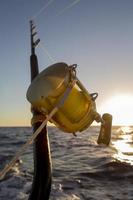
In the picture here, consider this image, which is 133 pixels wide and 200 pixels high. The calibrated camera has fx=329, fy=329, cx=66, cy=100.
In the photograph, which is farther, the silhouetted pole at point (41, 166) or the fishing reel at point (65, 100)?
the silhouetted pole at point (41, 166)

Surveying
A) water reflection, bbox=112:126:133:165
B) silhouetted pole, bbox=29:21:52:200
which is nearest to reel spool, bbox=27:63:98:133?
silhouetted pole, bbox=29:21:52:200

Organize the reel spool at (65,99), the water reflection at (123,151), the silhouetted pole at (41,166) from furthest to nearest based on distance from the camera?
the water reflection at (123,151) < the silhouetted pole at (41,166) < the reel spool at (65,99)

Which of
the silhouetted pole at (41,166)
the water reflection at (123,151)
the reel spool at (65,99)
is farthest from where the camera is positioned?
the water reflection at (123,151)

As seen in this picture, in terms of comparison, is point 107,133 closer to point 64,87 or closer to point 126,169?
point 64,87

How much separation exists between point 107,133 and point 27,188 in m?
8.50

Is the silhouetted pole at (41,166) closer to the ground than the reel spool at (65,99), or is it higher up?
closer to the ground

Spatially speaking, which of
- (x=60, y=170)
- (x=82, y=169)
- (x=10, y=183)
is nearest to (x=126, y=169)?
(x=82, y=169)

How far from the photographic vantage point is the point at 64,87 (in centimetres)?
461

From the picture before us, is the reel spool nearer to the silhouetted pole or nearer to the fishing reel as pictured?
the fishing reel

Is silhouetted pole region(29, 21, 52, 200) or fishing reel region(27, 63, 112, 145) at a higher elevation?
fishing reel region(27, 63, 112, 145)

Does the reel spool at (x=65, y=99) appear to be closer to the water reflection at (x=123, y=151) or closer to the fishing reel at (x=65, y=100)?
the fishing reel at (x=65, y=100)

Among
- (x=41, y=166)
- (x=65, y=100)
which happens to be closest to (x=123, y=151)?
(x=41, y=166)

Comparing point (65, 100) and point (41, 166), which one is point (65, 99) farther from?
point (41, 166)

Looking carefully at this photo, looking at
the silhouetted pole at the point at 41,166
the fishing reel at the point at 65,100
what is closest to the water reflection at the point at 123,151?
the silhouetted pole at the point at 41,166
